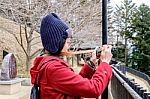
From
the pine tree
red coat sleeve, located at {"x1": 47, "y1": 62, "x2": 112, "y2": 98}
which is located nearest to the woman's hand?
red coat sleeve, located at {"x1": 47, "y1": 62, "x2": 112, "y2": 98}

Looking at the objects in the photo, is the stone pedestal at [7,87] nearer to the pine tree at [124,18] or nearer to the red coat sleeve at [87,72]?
the red coat sleeve at [87,72]

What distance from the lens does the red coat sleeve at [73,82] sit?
1511mm

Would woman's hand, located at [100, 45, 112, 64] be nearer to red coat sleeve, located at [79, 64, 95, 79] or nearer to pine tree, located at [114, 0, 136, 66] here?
red coat sleeve, located at [79, 64, 95, 79]

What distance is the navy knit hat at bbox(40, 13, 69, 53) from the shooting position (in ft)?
5.39

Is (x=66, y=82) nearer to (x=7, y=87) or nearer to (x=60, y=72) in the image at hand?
(x=60, y=72)

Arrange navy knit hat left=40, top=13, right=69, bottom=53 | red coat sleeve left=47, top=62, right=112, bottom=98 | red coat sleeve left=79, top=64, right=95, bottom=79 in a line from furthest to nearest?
1. red coat sleeve left=79, top=64, right=95, bottom=79
2. navy knit hat left=40, top=13, right=69, bottom=53
3. red coat sleeve left=47, top=62, right=112, bottom=98

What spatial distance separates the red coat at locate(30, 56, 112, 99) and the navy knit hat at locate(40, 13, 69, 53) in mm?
64

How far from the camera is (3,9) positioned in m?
11.4

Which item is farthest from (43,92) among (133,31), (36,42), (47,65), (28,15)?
(133,31)

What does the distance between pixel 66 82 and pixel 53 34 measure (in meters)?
0.28

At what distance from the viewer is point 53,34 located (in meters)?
1.65

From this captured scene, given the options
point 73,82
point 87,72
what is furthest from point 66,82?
point 87,72

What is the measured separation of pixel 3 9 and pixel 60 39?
402 inches

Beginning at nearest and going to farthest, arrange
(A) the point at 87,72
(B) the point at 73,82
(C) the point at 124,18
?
(B) the point at 73,82 → (A) the point at 87,72 → (C) the point at 124,18
